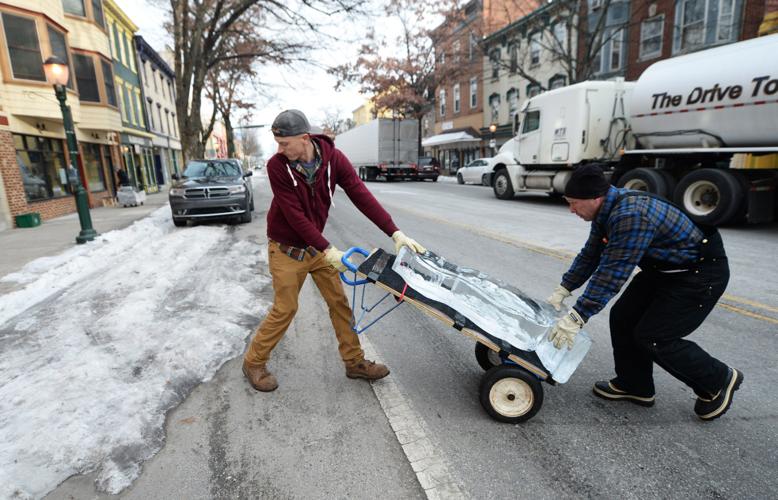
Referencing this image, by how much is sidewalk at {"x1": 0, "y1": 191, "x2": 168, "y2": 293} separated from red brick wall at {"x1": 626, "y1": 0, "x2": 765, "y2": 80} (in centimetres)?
2218

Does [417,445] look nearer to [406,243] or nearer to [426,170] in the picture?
[406,243]

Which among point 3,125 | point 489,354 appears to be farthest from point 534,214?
point 3,125

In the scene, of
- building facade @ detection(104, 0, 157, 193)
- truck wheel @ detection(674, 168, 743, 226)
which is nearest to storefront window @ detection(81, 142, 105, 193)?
building facade @ detection(104, 0, 157, 193)

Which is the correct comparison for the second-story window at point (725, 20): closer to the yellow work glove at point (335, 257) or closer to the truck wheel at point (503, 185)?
the truck wheel at point (503, 185)

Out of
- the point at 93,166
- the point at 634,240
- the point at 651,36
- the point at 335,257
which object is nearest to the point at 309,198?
the point at 335,257

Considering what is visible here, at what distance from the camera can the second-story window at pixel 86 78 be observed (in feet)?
58.1

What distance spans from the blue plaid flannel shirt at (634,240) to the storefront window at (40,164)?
49.4 feet

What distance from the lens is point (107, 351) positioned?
12.3ft

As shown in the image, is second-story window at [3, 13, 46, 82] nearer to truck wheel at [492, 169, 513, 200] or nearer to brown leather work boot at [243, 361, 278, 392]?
brown leather work boot at [243, 361, 278, 392]

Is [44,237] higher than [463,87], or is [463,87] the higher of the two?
[463,87]

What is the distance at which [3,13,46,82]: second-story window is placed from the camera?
496 inches

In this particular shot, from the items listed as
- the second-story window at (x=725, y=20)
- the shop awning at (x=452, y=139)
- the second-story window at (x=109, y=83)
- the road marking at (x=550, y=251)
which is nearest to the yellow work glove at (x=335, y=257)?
the road marking at (x=550, y=251)

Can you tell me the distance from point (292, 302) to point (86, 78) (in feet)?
67.3

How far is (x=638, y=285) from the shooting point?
2797 mm
